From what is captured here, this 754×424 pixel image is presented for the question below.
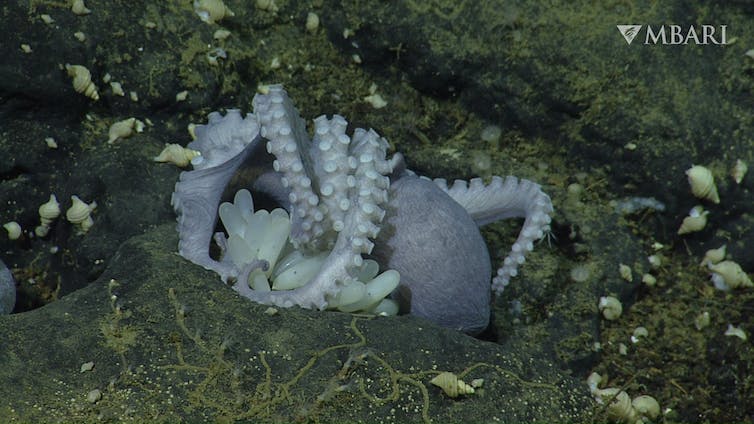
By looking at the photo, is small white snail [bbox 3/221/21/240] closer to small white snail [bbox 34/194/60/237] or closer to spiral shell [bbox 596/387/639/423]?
small white snail [bbox 34/194/60/237]

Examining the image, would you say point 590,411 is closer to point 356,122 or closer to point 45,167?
point 356,122

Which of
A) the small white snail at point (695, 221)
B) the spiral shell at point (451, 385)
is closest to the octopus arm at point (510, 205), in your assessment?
the spiral shell at point (451, 385)

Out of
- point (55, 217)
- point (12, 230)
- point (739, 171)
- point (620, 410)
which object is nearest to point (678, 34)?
point (739, 171)

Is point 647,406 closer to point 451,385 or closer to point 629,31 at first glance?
point 451,385

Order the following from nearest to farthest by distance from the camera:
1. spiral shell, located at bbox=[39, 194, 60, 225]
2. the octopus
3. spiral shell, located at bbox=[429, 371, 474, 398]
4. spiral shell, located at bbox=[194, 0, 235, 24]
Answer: spiral shell, located at bbox=[429, 371, 474, 398] < the octopus < spiral shell, located at bbox=[39, 194, 60, 225] < spiral shell, located at bbox=[194, 0, 235, 24]

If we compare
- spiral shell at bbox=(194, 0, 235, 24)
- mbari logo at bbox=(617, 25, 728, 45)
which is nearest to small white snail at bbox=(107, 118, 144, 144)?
A: spiral shell at bbox=(194, 0, 235, 24)
